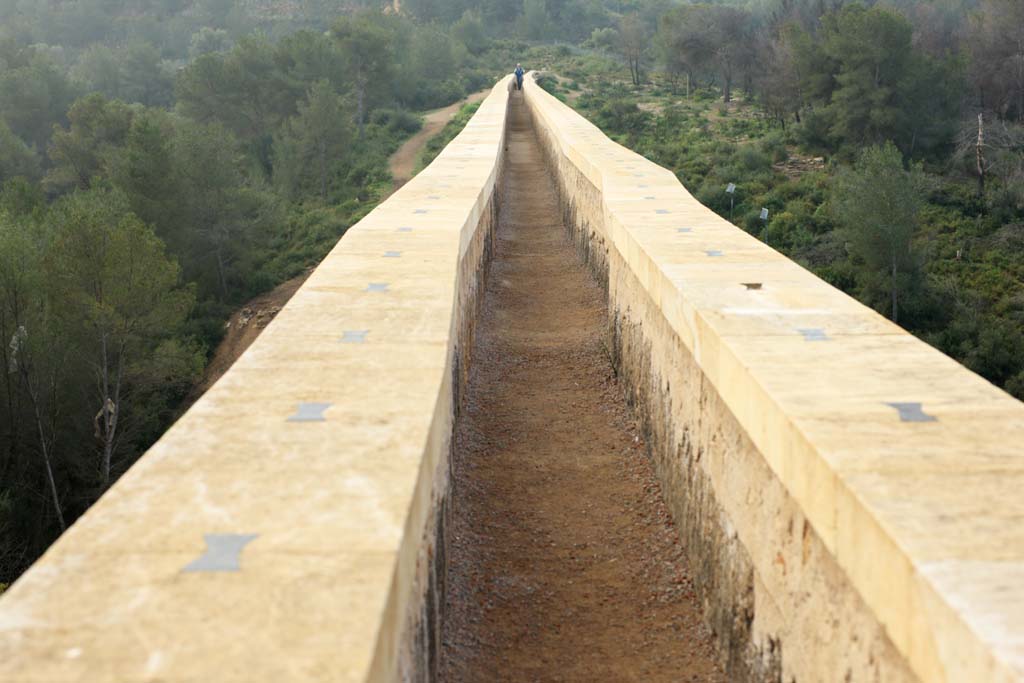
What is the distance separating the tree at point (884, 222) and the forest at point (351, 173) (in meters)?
0.07

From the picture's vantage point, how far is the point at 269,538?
294 centimetres

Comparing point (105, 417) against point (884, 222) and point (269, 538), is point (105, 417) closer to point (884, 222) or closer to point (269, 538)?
point (269, 538)

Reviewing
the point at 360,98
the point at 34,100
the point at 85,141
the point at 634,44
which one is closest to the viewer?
the point at 85,141

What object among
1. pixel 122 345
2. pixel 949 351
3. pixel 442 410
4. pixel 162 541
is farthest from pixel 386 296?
pixel 949 351

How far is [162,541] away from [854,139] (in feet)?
124

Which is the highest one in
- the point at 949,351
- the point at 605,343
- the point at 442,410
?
the point at 442,410

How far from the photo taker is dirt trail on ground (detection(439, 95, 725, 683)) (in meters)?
4.55

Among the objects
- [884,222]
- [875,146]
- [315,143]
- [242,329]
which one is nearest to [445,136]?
[315,143]

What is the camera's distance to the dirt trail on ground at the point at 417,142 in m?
42.7

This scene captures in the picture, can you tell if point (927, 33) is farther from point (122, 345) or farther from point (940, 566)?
point (940, 566)

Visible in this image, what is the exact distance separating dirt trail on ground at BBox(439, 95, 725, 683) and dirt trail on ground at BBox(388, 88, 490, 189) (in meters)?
32.2

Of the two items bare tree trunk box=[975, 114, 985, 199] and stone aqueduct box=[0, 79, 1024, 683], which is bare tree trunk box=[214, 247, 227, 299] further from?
stone aqueduct box=[0, 79, 1024, 683]

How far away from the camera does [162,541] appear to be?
2.93 metres

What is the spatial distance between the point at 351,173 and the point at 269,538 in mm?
41697
